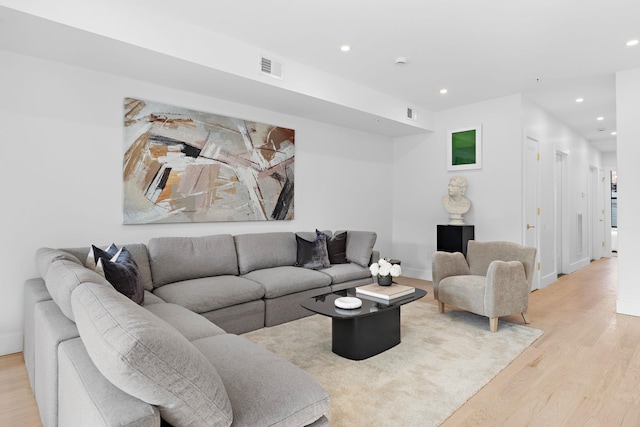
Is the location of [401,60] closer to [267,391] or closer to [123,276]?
[123,276]

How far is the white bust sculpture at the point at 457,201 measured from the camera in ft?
17.1

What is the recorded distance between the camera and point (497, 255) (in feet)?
13.0

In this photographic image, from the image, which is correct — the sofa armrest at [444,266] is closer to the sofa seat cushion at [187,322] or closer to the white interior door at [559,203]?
the sofa seat cushion at [187,322]

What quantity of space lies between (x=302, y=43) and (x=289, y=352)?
273cm

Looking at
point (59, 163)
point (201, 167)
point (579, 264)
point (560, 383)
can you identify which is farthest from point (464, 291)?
point (579, 264)

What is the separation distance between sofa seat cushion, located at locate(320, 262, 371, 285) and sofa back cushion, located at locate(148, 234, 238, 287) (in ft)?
3.43

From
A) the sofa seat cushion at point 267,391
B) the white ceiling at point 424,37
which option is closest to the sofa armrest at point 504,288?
the white ceiling at point 424,37

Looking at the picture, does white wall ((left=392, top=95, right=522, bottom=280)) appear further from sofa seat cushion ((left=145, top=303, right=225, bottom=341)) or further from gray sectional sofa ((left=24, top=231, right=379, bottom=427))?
sofa seat cushion ((left=145, top=303, right=225, bottom=341))

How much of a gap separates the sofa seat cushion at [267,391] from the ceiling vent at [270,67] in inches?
107

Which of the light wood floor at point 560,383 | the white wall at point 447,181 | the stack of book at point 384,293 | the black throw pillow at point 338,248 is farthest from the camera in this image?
the white wall at point 447,181

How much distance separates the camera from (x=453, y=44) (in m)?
3.42

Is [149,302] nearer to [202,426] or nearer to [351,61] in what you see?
[202,426]

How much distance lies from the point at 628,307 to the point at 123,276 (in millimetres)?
4975

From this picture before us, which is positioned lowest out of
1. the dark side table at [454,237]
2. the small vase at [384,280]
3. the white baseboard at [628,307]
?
the white baseboard at [628,307]
